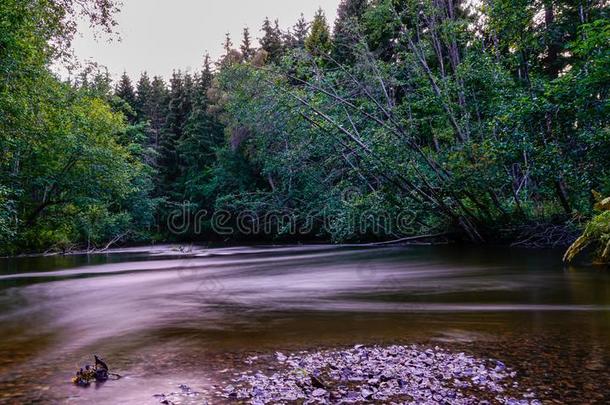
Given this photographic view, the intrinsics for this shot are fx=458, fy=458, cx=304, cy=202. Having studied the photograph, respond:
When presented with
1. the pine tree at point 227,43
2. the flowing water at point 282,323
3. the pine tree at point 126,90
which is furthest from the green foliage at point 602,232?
the pine tree at point 126,90

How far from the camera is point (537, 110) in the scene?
12.0 metres

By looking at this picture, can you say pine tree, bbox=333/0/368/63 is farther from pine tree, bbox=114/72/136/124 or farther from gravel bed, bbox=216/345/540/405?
pine tree, bbox=114/72/136/124

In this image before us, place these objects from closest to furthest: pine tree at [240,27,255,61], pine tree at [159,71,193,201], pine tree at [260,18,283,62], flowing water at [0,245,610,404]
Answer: flowing water at [0,245,610,404] → pine tree at [260,18,283,62] → pine tree at [159,71,193,201] → pine tree at [240,27,255,61]

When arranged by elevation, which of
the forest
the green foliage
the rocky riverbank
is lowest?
the rocky riverbank

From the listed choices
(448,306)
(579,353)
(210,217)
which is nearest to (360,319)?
(448,306)

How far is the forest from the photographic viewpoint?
12078mm

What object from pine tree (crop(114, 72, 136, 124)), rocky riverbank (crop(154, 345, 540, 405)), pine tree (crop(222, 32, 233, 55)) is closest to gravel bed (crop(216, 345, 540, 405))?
rocky riverbank (crop(154, 345, 540, 405))

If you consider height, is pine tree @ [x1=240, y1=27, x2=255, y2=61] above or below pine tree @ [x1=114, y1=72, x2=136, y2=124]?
above

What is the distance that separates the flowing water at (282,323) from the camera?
3.46 metres

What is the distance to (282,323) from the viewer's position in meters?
5.63

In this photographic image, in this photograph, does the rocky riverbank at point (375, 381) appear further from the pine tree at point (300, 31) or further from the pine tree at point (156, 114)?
the pine tree at point (156, 114)

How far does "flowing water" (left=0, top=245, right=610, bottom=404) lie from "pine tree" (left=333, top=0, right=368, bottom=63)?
34.1 ft

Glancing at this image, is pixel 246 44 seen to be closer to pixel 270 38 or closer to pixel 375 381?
pixel 270 38

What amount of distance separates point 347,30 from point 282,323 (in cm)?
1466
